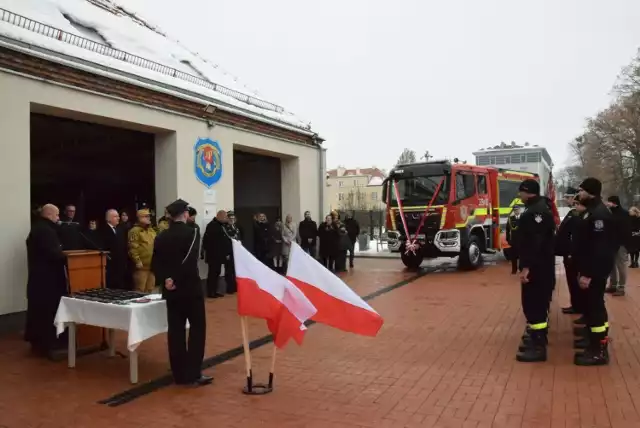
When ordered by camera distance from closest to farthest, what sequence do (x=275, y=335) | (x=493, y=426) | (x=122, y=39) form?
(x=493, y=426) → (x=275, y=335) → (x=122, y=39)

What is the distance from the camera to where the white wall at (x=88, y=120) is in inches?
306

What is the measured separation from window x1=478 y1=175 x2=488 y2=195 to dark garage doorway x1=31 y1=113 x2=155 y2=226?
9.06 metres

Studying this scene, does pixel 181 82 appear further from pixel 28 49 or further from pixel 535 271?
pixel 535 271

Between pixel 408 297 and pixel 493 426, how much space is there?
6629 mm

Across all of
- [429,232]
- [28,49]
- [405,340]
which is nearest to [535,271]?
[405,340]

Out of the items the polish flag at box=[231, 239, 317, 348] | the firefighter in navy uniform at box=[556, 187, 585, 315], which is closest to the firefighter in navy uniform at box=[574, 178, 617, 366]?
the firefighter in navy uniform at box=[556, 187, 585, 315]

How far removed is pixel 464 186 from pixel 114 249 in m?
10.1

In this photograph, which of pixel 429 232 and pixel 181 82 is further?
pixel 429 232

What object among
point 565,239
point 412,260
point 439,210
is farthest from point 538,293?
point 412,260

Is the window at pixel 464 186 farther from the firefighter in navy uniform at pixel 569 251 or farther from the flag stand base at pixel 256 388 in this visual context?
the flag stand base at pixel 256 388

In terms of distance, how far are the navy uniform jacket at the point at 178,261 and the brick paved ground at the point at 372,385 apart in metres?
0.97

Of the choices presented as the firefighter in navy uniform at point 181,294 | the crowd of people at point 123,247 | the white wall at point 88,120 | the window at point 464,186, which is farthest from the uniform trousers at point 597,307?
the window at point 464,186

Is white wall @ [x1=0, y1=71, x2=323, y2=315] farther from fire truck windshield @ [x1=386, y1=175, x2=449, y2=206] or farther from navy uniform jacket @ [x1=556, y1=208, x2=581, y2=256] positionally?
navy uniform jacket @ [x1=556, y1=208, x2=581, y2=256]

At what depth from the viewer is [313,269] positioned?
17.3 feet
